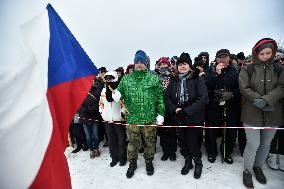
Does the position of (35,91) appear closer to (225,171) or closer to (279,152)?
(225,171)

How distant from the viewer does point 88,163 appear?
647 cm

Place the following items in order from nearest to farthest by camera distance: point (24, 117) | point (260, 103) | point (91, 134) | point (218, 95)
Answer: point (24, 117), point (260, 103), point (218, 95), point (91, 134)

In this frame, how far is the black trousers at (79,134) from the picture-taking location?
7.36 meters

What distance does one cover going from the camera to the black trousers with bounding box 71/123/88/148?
7359 millimetres

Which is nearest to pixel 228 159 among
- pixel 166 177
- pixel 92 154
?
pixel 166 177

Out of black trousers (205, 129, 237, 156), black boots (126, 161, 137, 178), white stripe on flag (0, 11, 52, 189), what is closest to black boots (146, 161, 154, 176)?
black boots (126, 161, 137, 178)

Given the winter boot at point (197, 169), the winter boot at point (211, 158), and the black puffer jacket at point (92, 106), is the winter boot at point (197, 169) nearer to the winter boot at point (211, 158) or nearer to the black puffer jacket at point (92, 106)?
the winter boot at point (211, 158)

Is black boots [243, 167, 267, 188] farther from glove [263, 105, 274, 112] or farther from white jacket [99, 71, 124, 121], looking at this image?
white jacket [99, 71, 124, 121]

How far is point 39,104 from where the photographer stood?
207 centimetres

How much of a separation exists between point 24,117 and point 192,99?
377 cm

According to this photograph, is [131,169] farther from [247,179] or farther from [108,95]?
[247,179]

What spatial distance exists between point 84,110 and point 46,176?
16.1 ft

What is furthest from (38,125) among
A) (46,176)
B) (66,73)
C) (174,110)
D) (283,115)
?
(283,115)

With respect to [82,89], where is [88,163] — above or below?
below
